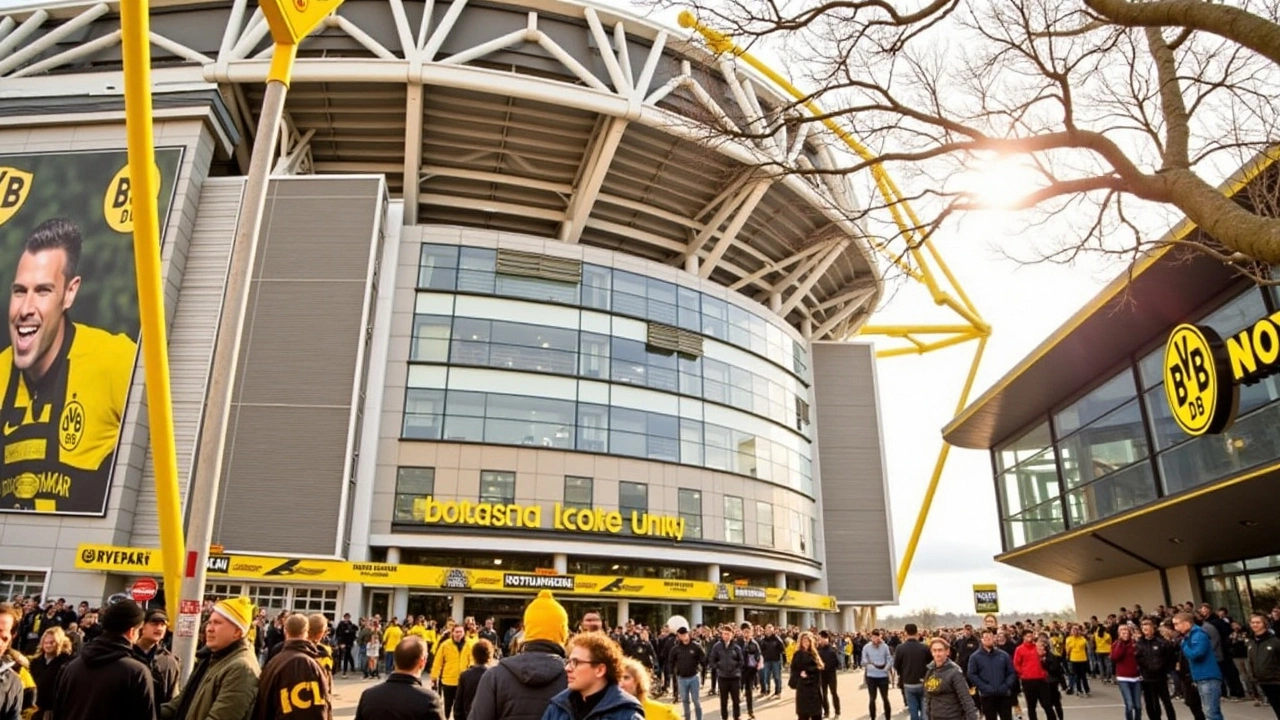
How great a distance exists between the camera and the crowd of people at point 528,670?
4.08 meters

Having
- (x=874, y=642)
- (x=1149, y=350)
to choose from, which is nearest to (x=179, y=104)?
(x=874, y=642)

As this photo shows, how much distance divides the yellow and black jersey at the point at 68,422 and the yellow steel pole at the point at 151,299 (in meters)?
21.4

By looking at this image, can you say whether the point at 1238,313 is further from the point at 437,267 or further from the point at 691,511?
the point at 437,267

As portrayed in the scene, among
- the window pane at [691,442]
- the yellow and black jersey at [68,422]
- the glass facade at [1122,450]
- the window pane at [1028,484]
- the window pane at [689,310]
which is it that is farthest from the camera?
the window pane at [689,310]

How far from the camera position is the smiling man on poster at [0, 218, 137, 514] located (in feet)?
83.1

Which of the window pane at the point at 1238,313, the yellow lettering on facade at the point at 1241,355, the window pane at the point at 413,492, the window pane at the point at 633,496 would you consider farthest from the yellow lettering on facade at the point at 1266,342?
the window pane at the point at 413,492

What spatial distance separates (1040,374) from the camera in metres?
20.7

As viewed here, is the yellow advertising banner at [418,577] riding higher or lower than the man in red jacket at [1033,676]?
higher

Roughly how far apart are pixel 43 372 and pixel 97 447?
3.48 m

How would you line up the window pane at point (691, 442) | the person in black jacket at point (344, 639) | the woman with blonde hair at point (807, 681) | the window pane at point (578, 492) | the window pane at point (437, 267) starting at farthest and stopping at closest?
the window pane at point (691, 442) < the window pane at point (437, 267) < the window pane at point (578, 492) < the person in black jacket at point (344, 639) < the woman with blonde hair at point (807, 681)

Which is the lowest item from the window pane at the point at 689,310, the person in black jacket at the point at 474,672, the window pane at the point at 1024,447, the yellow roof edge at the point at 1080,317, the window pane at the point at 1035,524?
the person in black jacket at the point at 474,672

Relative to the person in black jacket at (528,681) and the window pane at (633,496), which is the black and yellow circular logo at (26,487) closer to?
the window pane at (633,496)

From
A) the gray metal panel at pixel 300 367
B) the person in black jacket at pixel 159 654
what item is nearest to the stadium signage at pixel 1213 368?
the person in black jacket at pixel 159 654

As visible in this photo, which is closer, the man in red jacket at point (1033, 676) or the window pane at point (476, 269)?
the man in red jacket at point (1033, 676)
